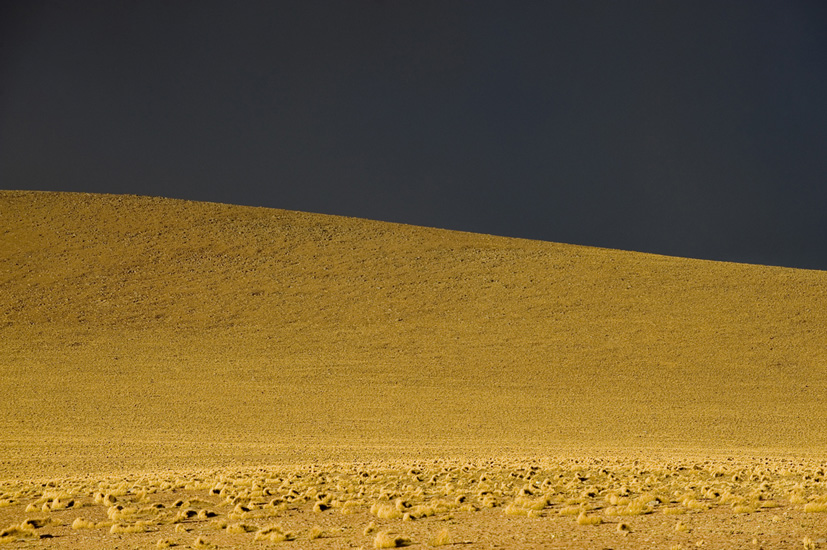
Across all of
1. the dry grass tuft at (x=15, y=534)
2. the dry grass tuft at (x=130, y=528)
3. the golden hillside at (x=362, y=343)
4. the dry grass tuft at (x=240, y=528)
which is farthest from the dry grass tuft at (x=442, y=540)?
the golden hillside at (x=362, y=343)

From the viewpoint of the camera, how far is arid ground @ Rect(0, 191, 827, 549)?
13016mm

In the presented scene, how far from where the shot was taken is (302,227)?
61469mm

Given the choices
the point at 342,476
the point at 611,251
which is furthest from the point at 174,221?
the point at 342,476

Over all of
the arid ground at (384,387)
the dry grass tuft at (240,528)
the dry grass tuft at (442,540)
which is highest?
the arid ground at (384,387)

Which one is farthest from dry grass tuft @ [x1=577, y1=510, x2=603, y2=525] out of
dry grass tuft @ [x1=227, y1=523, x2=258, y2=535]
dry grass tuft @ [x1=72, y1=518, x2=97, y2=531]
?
dry grass tuft @ [x1=72, y1=518, x2=97, y2=531]

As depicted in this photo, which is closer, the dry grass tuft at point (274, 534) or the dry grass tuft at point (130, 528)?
the dry grass tuft at point (274, 534)

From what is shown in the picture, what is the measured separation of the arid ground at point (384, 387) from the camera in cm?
1302

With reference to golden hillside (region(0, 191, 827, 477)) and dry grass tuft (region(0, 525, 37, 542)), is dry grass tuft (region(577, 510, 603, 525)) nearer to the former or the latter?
dry grass tuft (region(0, 525, 37, 542))

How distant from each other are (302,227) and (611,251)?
23150mm

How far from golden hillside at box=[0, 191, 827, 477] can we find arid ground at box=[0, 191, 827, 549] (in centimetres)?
19

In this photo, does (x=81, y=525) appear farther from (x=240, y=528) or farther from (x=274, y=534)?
(x=274, y=534)

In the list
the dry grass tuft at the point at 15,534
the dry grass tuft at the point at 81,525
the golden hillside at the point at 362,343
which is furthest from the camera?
the golden hillside at the point at 362,343

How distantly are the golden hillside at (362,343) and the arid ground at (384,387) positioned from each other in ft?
0.62

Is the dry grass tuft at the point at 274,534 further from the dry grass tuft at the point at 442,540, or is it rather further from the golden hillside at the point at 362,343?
the golden hillside at the point at 362,343
